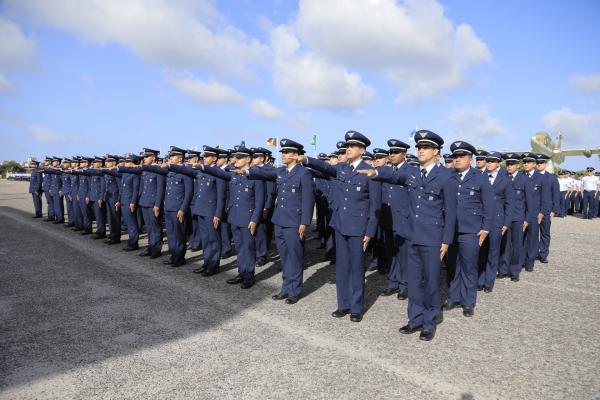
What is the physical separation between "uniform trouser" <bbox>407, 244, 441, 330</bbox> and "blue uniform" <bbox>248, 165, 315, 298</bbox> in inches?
62.3

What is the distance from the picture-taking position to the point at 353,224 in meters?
4.89

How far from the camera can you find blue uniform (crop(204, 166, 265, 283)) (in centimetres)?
613

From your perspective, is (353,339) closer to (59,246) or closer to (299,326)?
(299,326)

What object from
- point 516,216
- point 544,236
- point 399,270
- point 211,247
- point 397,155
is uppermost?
point 397,155

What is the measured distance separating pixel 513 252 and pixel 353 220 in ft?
12.0

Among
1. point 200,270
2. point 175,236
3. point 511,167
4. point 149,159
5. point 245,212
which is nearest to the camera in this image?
point 245,212

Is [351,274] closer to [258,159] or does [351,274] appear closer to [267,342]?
[267,342]

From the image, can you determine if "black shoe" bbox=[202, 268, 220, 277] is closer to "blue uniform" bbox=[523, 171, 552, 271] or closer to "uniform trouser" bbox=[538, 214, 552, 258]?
"blue uniform" bbox=[523, 171, 552, 271]

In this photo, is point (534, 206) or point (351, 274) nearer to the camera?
point (351, 274)

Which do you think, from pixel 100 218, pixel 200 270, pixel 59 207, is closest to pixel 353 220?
pixel 200 270

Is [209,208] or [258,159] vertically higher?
[258,159]

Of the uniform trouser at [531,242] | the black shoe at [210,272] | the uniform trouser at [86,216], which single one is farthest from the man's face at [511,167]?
the uniform trouser at [86,216]

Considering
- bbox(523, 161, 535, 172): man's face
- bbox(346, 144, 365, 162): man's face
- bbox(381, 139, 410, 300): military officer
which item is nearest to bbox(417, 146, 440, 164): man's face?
bbox(346, 144, 365, 162): man's face

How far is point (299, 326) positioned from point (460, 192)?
2.92 meters
